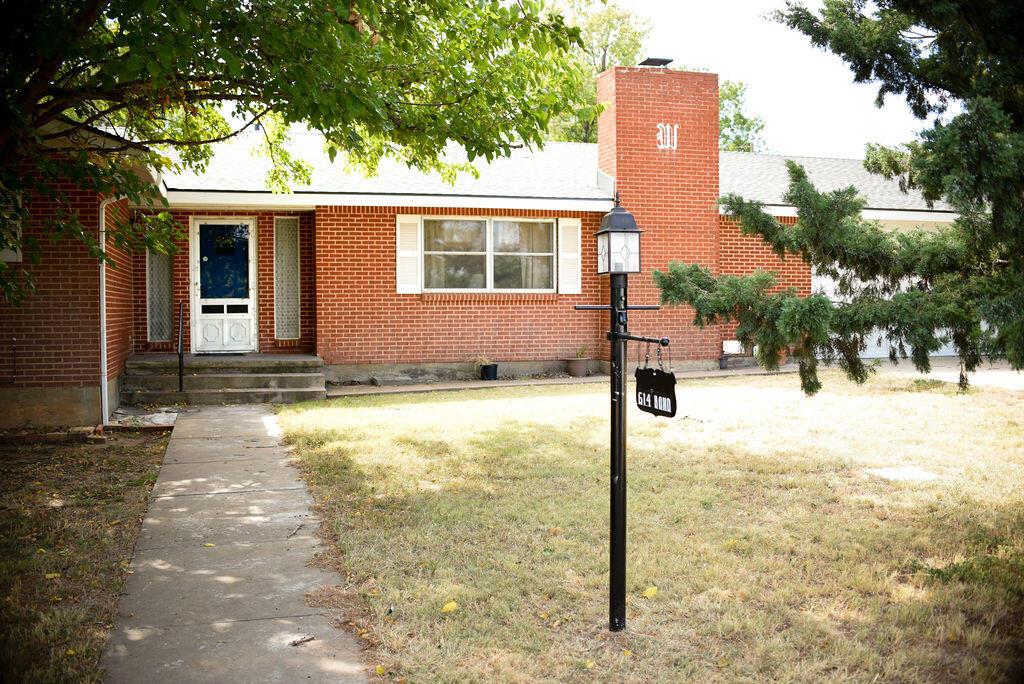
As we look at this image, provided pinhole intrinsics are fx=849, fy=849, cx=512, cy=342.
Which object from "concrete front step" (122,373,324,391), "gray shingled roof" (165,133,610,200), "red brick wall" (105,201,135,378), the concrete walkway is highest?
"gray shingled roof" (165,133,610,200)

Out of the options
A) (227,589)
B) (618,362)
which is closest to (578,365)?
(227,589)

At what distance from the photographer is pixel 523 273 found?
53.0ft

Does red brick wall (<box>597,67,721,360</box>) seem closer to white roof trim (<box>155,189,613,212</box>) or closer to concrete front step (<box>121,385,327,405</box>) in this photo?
white roof trim (<box>155,189,613,212</box>)

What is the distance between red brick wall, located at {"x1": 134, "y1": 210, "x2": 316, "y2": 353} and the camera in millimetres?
15180

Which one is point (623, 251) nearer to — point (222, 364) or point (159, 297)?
point (222, 364)

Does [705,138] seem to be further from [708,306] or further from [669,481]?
[708,306]

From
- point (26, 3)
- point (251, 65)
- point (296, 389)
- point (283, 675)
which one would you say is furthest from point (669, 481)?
point (296, 389)

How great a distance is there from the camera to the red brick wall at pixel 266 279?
49.8 feet

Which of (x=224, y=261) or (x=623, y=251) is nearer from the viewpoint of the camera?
(x=623, y=251)

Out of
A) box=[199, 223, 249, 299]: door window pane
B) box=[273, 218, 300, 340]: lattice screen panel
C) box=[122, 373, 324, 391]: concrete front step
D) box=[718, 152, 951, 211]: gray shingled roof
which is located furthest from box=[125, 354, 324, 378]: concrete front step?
box=[718, 152, 951, 211]: gray shingled roof

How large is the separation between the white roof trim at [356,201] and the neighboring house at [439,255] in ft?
0.11

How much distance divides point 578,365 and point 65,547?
Answer: 36.6 ft

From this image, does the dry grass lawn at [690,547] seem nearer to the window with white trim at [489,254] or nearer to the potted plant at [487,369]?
the potted plant at [487,369]

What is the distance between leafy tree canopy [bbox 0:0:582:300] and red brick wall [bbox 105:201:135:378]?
1.29m
